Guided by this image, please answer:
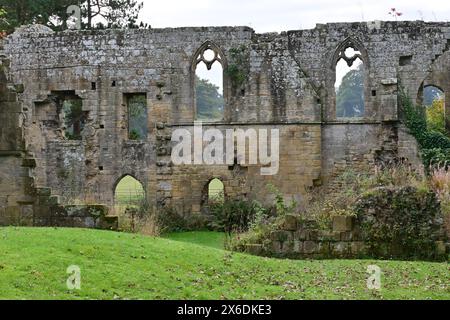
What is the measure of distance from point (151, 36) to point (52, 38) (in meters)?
3.38

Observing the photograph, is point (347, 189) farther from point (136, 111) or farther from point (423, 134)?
point (136, 111)

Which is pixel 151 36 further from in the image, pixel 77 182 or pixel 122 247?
pixel 122 247

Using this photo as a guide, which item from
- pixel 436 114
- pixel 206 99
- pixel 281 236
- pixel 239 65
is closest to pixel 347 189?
pixel 281 236

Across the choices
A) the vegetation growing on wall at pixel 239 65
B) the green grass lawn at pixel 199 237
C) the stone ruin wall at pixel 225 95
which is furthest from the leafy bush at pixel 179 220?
the vegetation growing on wall at pixel 239 65

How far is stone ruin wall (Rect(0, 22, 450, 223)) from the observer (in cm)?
2647

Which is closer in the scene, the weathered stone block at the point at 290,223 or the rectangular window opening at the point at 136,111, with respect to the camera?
the weathered stone block at the point at 290,223

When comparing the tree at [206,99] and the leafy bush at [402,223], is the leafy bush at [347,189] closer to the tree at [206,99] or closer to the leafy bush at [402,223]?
the leafy bush at [402,223]

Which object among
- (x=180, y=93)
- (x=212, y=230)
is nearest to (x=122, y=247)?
(x=212, y=230)

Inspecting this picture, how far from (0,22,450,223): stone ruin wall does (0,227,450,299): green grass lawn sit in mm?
10613

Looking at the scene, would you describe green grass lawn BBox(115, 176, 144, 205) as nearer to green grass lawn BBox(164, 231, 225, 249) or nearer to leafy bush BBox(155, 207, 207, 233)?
leafy bush BBox(155, 207, 207, 233)

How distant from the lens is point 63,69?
2798cm

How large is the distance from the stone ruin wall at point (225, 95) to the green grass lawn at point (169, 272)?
34.8 ft

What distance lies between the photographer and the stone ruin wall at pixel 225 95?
2647 cm

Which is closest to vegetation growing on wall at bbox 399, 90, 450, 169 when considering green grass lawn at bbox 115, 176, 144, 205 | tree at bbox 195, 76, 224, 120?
green grass lawn at bbox 115, 176, 144, 205
